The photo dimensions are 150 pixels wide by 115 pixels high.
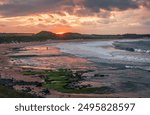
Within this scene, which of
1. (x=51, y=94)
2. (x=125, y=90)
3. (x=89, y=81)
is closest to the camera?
(x=51, y=94)

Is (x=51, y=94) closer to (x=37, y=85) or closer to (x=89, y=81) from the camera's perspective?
(x=37, y=85)

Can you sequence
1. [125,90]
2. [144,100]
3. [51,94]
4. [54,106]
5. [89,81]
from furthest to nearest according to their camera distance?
[89,81] → [125,90] → [51,94] → [144,100] → [54,106]

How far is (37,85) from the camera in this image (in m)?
28.9

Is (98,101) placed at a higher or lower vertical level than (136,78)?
higher

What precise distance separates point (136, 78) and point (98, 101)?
82.3 feet

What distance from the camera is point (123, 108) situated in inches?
367

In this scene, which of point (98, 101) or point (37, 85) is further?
point (37, 85)

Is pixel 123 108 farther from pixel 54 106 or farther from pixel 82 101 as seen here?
pixel 54 106

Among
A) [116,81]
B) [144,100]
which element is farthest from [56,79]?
[144,100]

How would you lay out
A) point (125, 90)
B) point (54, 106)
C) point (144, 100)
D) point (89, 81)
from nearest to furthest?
point (54, 106) → point (144, 100) → point (125, 90) → point (89, 81)

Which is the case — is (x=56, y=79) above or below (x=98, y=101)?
below

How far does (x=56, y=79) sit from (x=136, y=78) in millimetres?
7647

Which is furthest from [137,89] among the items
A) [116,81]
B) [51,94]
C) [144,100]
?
[144,100]

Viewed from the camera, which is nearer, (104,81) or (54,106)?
(54,106)
